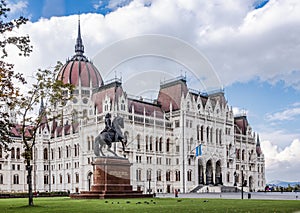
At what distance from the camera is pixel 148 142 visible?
8569 centimetres

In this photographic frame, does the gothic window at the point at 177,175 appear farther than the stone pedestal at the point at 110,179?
Yes

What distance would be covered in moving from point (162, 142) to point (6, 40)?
65.4 m

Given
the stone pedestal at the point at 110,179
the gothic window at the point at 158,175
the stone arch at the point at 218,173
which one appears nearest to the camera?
the stone pedestal at the point at 110,179

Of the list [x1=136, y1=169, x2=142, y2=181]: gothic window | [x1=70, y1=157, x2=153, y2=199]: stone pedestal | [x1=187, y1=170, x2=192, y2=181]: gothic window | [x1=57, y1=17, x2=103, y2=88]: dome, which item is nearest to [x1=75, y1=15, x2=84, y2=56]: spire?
[x1=57, y1=17, x2=103, y2=88]: dome

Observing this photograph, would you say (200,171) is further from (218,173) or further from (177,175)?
(218,173)

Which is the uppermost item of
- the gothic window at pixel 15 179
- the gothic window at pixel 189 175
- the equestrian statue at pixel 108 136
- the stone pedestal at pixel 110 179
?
the equestrian statue at pixel 108 136

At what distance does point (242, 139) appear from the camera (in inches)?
4446

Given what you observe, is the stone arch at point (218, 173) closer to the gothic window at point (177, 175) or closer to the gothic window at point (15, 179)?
the gothic window at point (177, 175)

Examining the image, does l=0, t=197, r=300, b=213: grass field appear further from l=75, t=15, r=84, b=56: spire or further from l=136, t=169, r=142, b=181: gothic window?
l=75, t=15, r=84, b=56: spire

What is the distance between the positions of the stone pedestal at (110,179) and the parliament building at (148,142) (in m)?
31.4

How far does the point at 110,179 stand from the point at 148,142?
4254 cm

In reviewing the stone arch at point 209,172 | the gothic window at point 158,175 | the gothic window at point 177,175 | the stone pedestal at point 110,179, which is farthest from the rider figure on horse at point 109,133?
the stone arch at point 209,172

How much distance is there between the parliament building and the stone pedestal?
31400mm

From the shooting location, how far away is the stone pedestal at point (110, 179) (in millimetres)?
42688
